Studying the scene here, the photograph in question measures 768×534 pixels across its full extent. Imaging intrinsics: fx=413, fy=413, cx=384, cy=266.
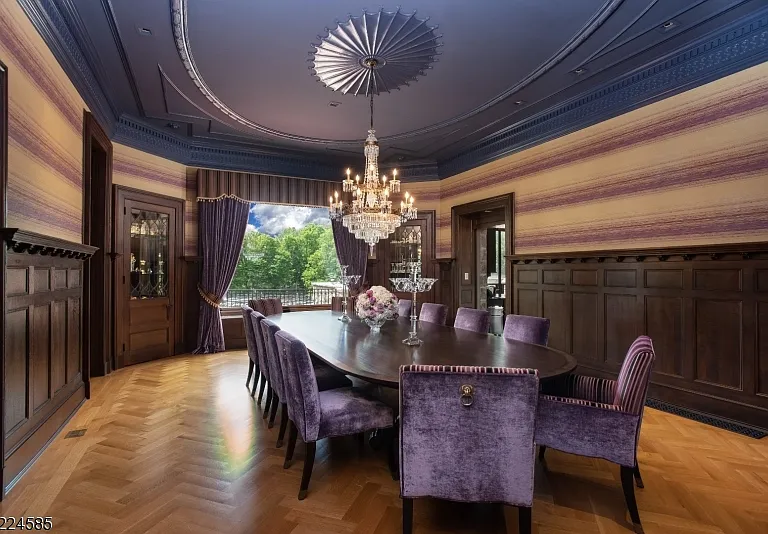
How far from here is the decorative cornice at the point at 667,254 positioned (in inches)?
122

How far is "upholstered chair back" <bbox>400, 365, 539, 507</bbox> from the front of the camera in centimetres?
164

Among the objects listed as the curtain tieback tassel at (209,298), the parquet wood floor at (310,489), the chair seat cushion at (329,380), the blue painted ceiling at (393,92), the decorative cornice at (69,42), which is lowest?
the parquet wood floor at (310,489)

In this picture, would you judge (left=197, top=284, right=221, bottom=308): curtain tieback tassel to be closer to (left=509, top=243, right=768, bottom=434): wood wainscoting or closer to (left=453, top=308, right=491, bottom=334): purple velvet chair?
(left=453, top=308, right=491, bottom=334): purple velvet chair

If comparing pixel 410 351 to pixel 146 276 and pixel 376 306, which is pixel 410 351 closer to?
pixel 376 306

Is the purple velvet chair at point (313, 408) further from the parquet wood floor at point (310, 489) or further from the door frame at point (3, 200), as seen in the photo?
the door frame at point (3, 200)

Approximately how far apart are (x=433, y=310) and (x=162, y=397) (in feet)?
8.88

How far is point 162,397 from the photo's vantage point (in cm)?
383

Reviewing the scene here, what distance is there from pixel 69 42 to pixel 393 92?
8.97 ft

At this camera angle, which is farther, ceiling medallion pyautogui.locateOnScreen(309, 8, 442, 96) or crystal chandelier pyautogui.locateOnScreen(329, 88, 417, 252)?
crystal chandelier pyautogui.locateOnScreen(329, 88, 417, 252)

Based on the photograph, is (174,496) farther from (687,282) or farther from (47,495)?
(687,282)

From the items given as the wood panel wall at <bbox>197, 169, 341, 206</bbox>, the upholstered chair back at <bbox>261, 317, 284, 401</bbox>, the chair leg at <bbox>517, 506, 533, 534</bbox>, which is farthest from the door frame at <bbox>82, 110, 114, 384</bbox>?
the chair leg at <bbox>517, 506, 533, 534</bbox>

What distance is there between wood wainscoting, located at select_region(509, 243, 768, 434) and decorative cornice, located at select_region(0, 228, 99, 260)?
4589 millimetres

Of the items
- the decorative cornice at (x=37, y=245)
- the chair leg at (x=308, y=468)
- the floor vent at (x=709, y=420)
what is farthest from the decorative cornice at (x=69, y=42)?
→ the floor vent at (x=709, y=420)

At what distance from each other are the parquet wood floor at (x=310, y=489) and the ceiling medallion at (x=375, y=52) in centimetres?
306
